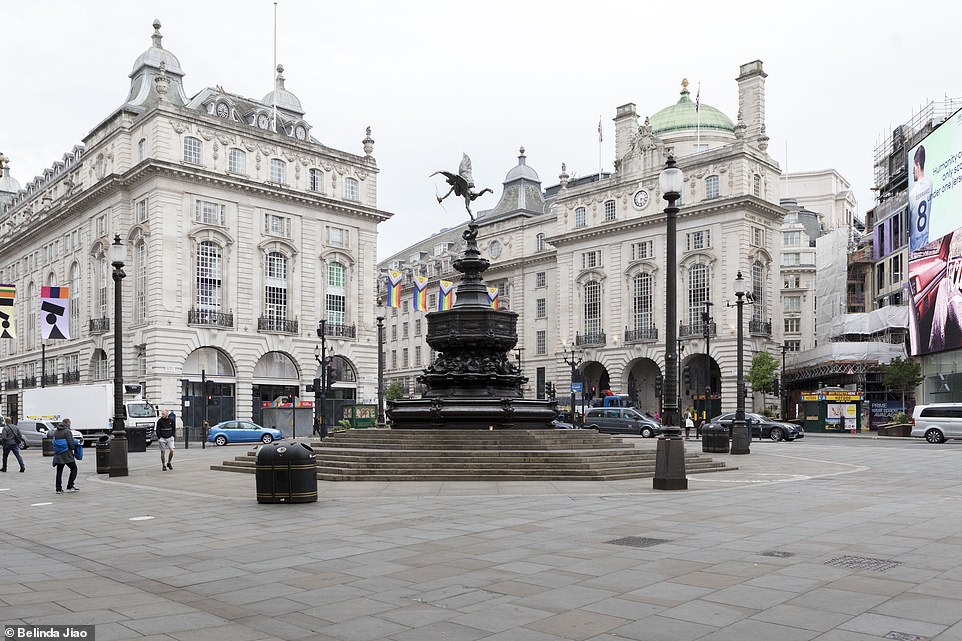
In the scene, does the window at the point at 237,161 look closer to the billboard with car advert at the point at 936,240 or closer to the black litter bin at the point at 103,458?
the black litter bin at the point at 103,458

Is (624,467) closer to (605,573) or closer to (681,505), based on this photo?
(681,505)

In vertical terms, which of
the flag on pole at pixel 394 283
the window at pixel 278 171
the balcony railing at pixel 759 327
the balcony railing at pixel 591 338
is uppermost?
the window at pixel 278 171

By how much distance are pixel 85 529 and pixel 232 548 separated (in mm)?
3401

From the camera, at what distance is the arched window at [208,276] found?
58.8m

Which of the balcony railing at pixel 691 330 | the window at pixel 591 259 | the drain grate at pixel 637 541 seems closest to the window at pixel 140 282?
the window at pixel 591 259

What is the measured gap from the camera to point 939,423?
43.8m

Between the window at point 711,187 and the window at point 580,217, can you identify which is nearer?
the window at point 711,187

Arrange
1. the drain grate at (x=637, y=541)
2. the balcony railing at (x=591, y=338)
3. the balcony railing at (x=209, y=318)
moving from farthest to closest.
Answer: the balcony railing at (x=591, y=338)
the balcony railing at (x=209, y=318)
the drain grate at (x=637, y=541)

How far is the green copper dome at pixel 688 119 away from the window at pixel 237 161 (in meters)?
38.2

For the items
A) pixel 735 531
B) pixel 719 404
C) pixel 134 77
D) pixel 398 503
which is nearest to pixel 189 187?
pixel 134 77

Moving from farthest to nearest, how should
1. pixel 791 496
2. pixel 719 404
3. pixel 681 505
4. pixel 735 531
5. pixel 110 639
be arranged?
pixel 719 404 < pixel 791 496 < pixel 681 505 < pixel 735 531 < pixel 110 639

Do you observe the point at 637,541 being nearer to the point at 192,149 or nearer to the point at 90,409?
the point at 90,409

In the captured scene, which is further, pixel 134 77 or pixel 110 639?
pixel 134 77

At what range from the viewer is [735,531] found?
37.9 ft
